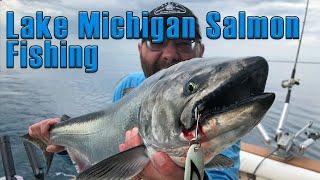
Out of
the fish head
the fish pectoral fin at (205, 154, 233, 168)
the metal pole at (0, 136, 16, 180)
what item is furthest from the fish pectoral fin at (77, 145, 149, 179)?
the metal pole at (0, 136, 16, 180)

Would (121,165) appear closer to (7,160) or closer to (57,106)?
(7,160)

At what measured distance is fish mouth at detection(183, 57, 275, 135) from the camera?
5.07 ft

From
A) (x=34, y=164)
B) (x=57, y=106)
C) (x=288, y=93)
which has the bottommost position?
(x=57, y=106)

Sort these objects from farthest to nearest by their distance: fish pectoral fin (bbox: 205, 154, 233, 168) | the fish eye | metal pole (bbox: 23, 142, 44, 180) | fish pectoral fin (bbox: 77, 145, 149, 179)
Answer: metal pole (bbox: 23, 142, 44, 180), fish pectoral fin (bbox: 205, 154, 233, 168), fish pectoral fin (bbox: 77, 145, 149, 179), the fish eye

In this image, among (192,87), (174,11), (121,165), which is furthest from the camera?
(174,11)

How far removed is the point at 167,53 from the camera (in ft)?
11.8

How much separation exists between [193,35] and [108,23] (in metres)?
3.54

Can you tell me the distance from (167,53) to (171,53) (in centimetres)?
3

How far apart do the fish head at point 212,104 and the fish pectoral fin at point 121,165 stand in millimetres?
171

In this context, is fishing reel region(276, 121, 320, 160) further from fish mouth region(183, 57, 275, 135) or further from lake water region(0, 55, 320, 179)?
lake water region(0, 55, 320, 179)

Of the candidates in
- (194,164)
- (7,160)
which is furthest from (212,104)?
(7,160)

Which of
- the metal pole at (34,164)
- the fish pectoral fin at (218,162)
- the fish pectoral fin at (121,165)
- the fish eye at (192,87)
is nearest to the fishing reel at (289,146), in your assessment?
the metal pole at (34,164)

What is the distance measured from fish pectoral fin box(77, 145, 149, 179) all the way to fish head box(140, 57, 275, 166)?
171 mm

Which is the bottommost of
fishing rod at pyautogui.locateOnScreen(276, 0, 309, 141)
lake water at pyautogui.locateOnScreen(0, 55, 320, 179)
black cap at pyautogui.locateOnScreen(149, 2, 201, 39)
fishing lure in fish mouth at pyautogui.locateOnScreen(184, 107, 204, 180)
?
lake water at pyautogui.locateOnScreen(0, 55, 320, 179)
